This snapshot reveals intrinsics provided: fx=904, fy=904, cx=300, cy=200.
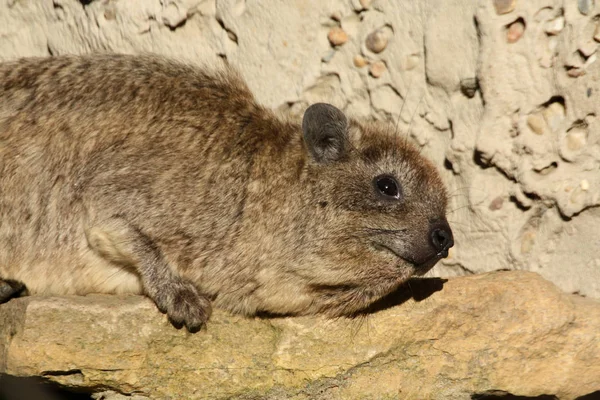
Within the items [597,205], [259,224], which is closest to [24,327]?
[259,224]

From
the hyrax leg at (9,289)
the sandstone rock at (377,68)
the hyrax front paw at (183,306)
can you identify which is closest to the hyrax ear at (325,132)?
the sandstone rock at (377,68)

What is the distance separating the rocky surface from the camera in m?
5.07

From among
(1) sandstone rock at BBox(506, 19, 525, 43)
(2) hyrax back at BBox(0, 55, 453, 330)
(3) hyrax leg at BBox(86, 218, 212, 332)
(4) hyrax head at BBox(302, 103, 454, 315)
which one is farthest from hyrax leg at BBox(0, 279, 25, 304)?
(1) sandstone rock at BBox(506, 19, 525, 43)

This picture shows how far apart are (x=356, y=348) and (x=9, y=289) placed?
6.90ft

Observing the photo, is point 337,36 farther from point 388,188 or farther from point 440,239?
point 440,239

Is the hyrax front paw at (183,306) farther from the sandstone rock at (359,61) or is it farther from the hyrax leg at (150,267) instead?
the sandstone rock at (359,61)

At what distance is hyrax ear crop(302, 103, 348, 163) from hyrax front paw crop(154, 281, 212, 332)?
1.11 meters

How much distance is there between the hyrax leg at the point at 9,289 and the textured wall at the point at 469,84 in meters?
2.18

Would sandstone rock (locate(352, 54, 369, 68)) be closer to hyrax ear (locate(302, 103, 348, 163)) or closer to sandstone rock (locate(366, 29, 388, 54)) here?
sandstone rock (locate(366, 29, 388, 54))

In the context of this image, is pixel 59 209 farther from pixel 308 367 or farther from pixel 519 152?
pixel 519 152

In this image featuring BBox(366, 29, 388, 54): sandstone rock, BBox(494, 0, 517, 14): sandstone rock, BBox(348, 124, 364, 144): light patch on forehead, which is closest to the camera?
BBox(348, 124, 364, 144): light patch on forehead

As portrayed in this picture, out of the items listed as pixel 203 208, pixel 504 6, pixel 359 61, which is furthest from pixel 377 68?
pixel 203 208

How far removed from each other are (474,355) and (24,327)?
8.54 feet

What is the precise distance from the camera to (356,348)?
17.6 feet
